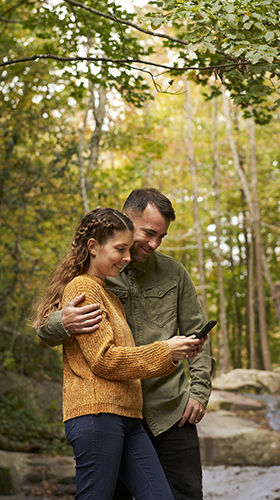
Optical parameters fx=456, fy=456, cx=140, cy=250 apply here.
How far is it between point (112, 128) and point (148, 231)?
5943 millimetres

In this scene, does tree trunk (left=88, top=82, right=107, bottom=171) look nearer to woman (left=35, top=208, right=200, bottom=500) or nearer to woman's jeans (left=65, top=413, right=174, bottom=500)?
woman (left=35, top=208, right=200, bottom=500)

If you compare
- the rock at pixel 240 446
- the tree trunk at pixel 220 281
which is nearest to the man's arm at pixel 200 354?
the rock at pixel 240 446

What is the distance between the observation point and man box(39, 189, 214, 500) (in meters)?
2.14

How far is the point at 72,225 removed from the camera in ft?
24.0

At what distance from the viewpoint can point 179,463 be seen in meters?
2.15

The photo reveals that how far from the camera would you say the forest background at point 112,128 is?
7.97ft

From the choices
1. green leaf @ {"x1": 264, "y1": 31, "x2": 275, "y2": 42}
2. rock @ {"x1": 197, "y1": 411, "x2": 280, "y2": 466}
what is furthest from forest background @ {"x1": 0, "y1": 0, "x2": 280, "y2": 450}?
rock @ {"x1": 197, "y1": 411, "x2": 280, "y2": 466}

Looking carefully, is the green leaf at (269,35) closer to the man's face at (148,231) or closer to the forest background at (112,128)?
the forest background at (112,128)

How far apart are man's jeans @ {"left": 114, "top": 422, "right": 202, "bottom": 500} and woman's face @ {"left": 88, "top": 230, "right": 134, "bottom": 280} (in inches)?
31.9

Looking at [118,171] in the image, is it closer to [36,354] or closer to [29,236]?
[29,236]

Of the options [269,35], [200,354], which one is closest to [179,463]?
[200,354]

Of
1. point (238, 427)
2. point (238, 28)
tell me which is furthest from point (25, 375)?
point (238, 28)

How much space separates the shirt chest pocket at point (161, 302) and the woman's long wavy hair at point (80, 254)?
0.47 m

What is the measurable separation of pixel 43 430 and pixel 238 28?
7.04 m
